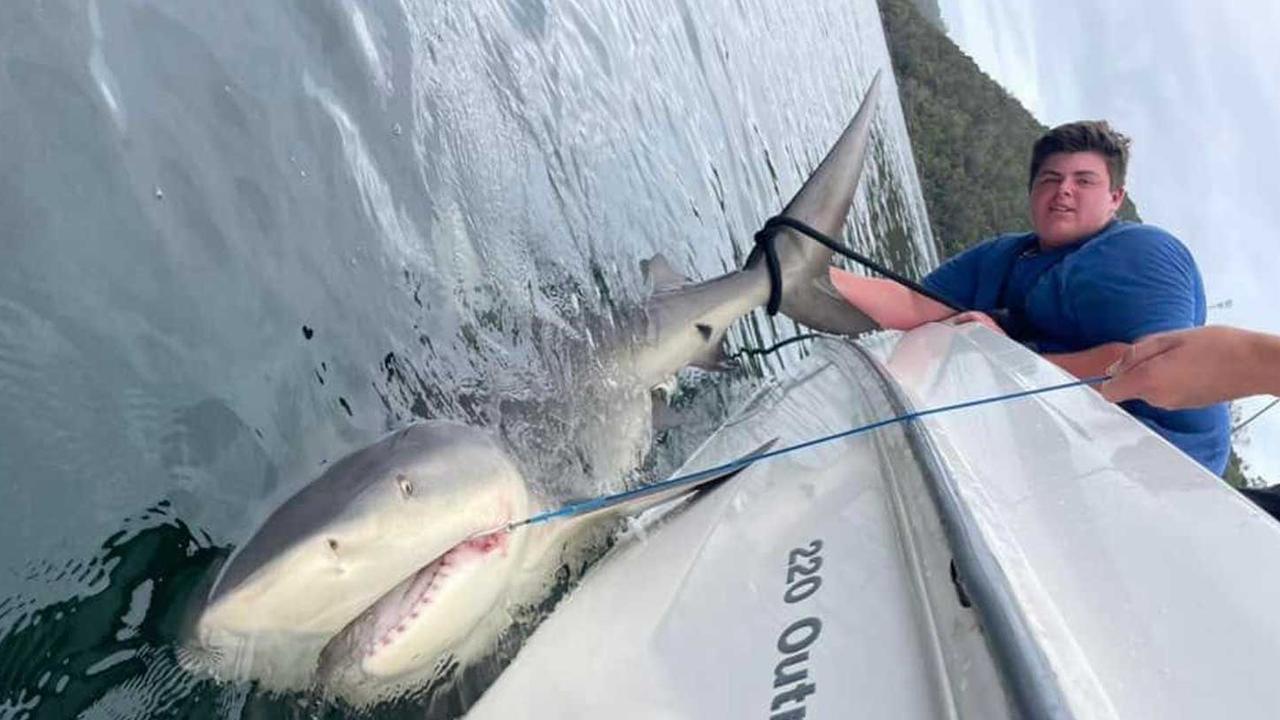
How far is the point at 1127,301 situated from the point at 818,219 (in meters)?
1.02

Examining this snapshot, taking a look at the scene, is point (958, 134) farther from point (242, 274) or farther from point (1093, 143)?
point (242, 274)

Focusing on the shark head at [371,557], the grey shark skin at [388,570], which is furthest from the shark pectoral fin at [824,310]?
the shark head at [371,557]

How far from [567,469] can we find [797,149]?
17.9ft

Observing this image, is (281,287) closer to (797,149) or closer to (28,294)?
(28,294)

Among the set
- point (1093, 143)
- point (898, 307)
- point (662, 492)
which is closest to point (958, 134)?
point (898, 307)

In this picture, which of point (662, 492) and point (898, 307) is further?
point (898, 307)

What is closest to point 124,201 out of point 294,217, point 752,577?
point 294,217

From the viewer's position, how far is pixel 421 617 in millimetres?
1625

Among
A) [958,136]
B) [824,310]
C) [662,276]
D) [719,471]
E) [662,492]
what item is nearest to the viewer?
[662,492]

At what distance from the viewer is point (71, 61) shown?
6.82 feet

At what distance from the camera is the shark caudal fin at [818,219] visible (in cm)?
359

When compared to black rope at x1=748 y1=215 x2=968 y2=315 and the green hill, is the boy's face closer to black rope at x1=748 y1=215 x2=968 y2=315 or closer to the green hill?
black rope at x1=748 y1=215 x2=968 y2=315

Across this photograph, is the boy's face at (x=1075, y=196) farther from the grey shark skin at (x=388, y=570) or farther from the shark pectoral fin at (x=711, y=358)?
the grey shark skin at (x=388, y=570)

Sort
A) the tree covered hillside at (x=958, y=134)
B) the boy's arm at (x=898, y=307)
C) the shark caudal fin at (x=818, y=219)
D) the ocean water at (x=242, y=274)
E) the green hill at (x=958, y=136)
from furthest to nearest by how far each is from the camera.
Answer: the tree covered hillside at (x=958, y=134) → the green hill at (x=958, y=136) → the boy's arm at (x=898, y=307) → the shark caudal fin at (x=818, y=219) → the ocean water at (x=242, y=274)
